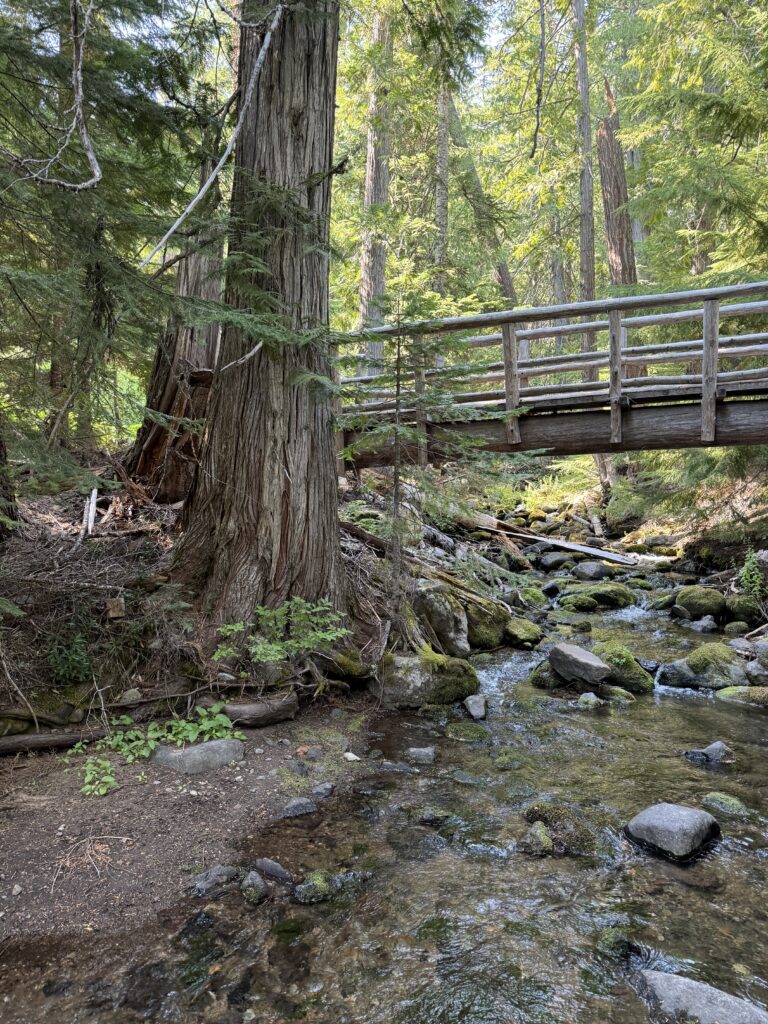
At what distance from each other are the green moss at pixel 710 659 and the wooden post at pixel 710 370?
2.35m

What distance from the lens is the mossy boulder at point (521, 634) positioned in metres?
7.31

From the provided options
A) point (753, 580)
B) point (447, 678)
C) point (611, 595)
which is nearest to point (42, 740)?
point (447, 678)

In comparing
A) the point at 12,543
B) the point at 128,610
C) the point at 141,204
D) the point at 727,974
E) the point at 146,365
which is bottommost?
the point at 727,974

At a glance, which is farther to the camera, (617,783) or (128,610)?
(128,610)

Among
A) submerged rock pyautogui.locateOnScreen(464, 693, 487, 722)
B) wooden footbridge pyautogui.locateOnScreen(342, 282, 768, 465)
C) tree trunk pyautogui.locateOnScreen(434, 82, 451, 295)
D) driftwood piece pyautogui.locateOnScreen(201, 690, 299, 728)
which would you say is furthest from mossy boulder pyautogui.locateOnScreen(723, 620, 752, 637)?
tree trunk pyautogui.locateOnScreen(434, 82, 451, 295)

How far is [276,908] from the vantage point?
9.13ft

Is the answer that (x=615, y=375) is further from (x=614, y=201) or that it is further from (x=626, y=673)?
(x=614, y=201)

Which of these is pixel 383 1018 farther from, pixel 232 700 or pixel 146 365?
pixel 146 365

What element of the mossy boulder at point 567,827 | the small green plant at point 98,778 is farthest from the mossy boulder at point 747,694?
the small green plant at point 98,778

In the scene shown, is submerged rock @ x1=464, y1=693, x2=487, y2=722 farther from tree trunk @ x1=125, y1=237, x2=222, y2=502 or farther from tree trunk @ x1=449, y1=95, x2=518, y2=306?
tree trunk @ x1=449, y1=95, x2=518, y2=306

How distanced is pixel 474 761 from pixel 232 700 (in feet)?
6.08

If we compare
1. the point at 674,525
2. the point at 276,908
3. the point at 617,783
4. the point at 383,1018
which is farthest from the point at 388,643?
the point at 674,525

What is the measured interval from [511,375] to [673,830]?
16.5 ft

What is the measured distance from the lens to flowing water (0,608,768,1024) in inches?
89.7
